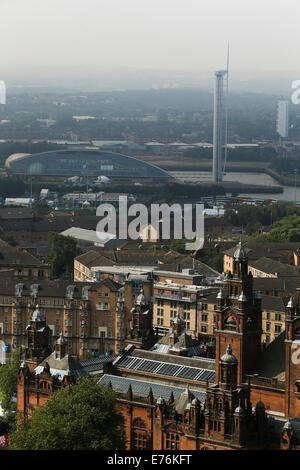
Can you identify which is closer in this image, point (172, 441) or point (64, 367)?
point (172, 441)

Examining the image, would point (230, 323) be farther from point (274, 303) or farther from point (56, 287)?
point (56, 287)

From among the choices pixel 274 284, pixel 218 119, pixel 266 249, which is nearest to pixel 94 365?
pixel 274 284

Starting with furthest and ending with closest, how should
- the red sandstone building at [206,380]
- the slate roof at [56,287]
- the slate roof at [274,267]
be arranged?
the slate roof at [274,267]
the slate roof at [56,287]
the red sandstone building at [206,380]

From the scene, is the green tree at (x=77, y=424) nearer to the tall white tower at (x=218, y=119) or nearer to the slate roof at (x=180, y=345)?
the slate roof at (x=180, y=345)

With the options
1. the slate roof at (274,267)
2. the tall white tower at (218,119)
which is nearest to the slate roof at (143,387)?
the slate roof at (274,267)

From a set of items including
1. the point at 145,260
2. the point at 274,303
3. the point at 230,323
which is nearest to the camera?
the point at 230,323

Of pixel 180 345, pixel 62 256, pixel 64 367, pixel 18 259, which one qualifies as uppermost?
pixel 180 345

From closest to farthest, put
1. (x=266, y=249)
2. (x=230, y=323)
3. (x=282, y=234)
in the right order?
(x=230, y=323) → (x=266, y=249) → (x=282, y=234)
